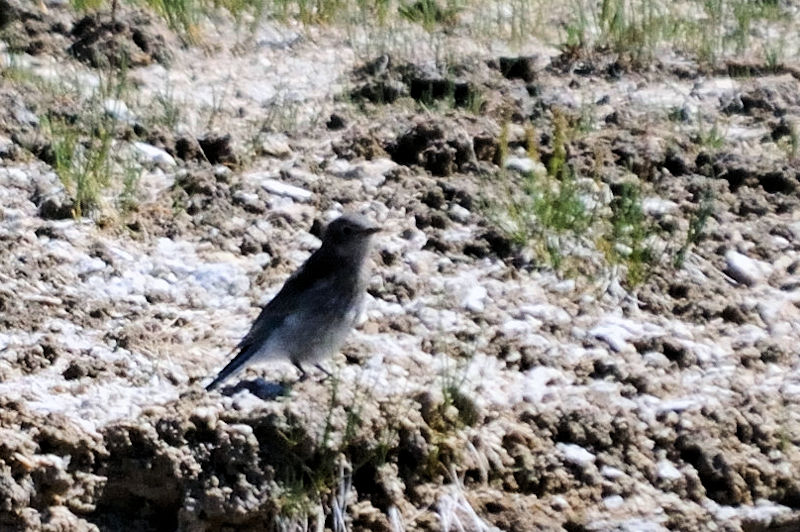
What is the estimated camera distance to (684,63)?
9.27 metres

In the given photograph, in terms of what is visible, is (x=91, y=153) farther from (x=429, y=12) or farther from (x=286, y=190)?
(x=429, y=12)

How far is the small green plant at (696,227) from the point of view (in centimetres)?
695

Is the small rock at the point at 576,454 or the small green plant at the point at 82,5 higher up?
the small green plant at the point at 82,5

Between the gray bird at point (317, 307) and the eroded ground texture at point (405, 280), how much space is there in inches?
5.3

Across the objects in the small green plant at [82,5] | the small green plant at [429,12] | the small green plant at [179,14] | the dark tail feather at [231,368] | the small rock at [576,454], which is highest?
the small green plant at [82,5]

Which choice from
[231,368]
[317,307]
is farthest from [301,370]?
[231,368]

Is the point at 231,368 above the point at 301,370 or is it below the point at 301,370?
above

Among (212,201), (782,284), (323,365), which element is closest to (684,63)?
(782,284)

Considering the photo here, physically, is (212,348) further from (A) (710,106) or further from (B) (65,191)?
(A) (710,106)

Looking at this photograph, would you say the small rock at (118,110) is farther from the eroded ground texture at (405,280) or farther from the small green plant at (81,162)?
the small green plant at (81,162)

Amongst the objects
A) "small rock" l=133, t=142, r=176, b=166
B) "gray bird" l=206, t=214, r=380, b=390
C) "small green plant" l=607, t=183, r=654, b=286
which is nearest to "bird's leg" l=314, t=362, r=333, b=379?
"gray bird" l=206, t=214, r=380, b=390

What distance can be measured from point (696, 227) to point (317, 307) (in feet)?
6.59

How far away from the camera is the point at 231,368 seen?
18.3 feet

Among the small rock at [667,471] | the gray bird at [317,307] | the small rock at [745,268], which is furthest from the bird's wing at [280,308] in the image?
the small rock at [745,268]
